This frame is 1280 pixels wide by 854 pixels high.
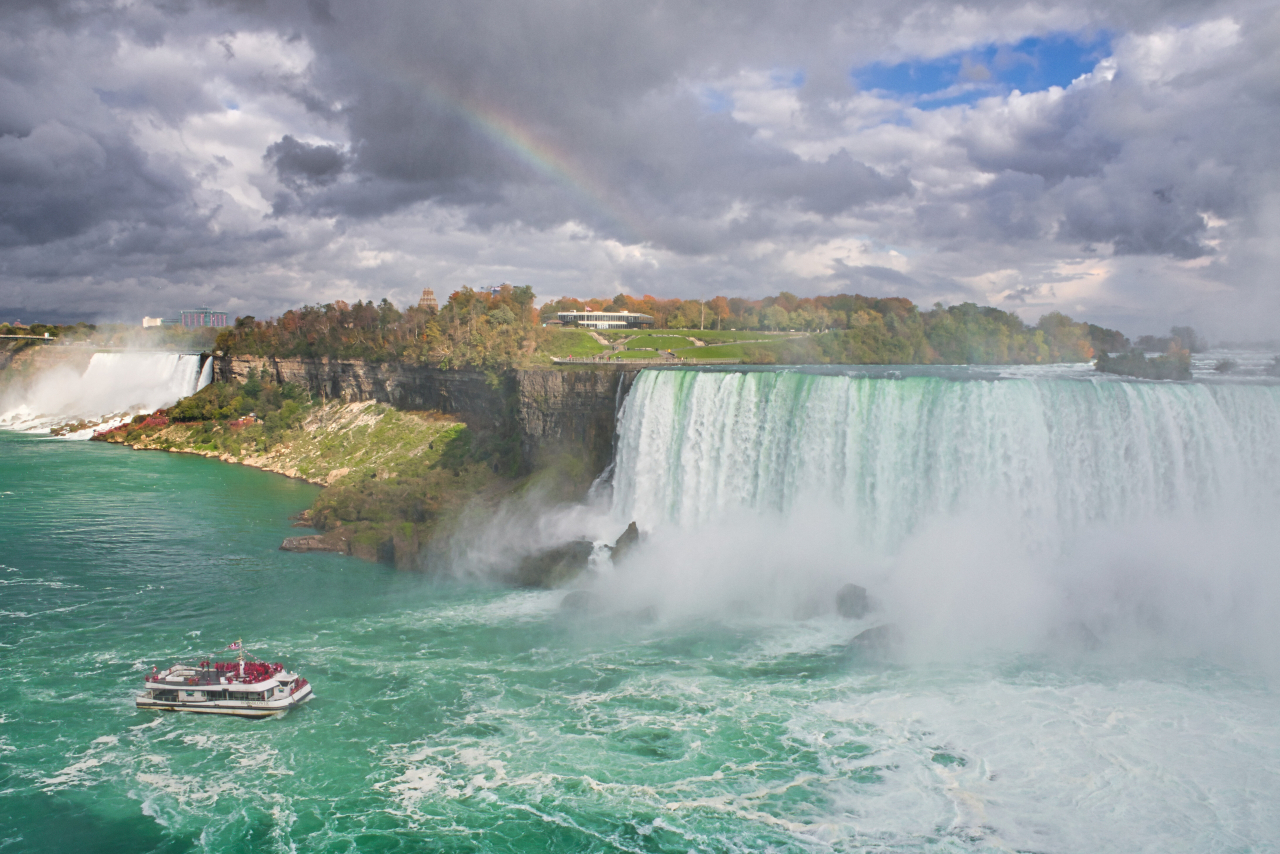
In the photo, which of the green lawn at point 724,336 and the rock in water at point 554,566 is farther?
the green lawn at point 724,336

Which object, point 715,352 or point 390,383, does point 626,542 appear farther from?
point 715,352

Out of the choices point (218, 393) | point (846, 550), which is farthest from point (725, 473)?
point (218, 393)

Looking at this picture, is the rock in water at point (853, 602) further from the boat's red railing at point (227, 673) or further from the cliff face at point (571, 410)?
the boat's red railing at point (227, 673)

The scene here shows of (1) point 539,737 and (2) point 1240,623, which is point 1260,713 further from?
(1) point 539,737

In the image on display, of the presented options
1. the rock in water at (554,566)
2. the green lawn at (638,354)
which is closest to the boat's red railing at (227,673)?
the rock in water at (554,566)

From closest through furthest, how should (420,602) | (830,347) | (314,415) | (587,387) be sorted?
(420,602) → (587,387) → (314,415) → (830,347)

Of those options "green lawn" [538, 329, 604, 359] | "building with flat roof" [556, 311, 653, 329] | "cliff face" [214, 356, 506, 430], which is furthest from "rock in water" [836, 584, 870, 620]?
"building with flat roof" [556, 311, 653, 329]
